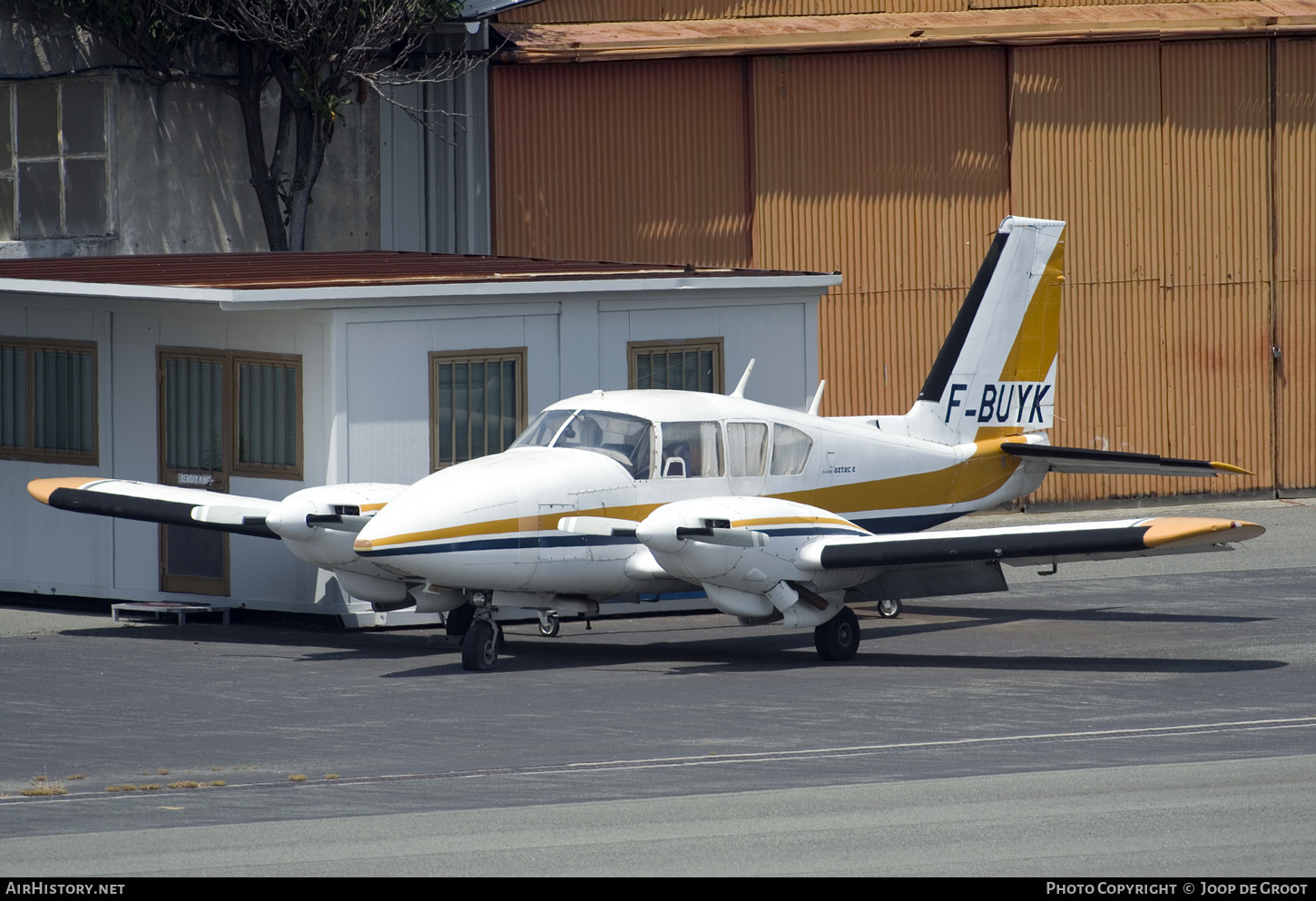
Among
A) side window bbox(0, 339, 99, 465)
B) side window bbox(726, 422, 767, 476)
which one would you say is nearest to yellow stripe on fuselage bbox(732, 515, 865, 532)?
side window bbox(726, 422, 767, 476)

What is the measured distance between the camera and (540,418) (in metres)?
16.1

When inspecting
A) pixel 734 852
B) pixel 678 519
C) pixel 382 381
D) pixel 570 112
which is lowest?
pixel 734 852

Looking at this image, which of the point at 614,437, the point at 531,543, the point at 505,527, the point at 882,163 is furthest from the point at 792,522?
the point at 882,163

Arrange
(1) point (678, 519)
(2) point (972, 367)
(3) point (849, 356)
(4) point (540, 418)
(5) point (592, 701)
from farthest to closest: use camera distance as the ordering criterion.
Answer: (3) point (849, 356) < (2) point (972, 367) < (4) point (540, 418) < (1) point (678, 519) < (5) point (592, 701)

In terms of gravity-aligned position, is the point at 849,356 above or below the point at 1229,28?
below

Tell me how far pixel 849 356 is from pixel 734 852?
17.4 metres

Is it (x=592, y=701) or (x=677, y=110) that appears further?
(x=677, y=110)

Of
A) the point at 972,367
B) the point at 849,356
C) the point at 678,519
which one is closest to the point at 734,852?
the point at 678,519

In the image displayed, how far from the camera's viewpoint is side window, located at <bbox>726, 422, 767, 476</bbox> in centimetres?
1634

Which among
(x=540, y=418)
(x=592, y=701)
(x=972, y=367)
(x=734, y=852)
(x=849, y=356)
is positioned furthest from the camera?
(x=849, y=356)

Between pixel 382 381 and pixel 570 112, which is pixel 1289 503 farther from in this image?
pixel 382 381

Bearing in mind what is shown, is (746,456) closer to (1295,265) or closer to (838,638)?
(838,638)

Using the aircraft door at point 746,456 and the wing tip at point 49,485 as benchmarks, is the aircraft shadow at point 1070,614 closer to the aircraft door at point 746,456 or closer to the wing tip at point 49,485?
the aircraft door at point 746,456

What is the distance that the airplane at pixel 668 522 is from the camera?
14.6 m
